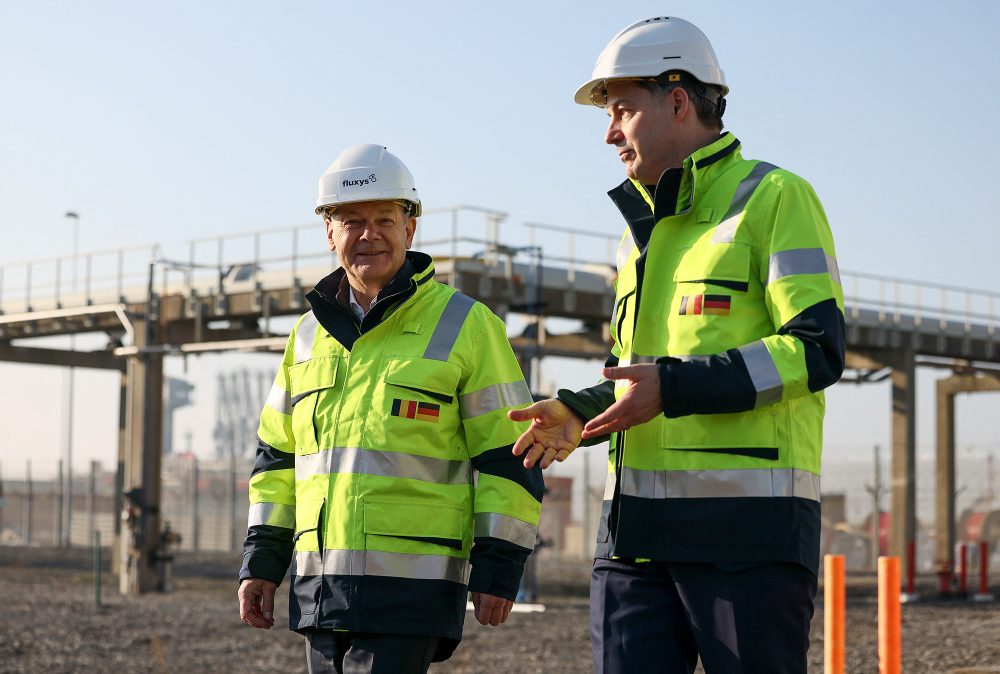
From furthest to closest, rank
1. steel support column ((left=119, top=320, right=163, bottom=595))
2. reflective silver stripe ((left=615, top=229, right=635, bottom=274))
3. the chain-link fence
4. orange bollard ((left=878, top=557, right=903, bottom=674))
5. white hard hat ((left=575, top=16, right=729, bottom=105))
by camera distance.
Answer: the chain-link fence < steel support column ((left=119, top=320, right=163, bottom=595)) < orange bollard ((left=878, top=557, right=903, bottom=674)) < reflective silver stripe ((left=615, top=229, right=635, bottom=274)) < white hard hat ((left=575, top=16, right=729, bottom=105))

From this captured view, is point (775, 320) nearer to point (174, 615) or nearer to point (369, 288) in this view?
point (369, 288)

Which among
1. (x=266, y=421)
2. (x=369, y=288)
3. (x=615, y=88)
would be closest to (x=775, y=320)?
(x=615, y=88)

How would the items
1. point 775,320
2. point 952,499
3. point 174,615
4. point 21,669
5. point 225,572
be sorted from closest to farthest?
point 775,320
point 21,669
point 174,615
point 225,572
point 952,499

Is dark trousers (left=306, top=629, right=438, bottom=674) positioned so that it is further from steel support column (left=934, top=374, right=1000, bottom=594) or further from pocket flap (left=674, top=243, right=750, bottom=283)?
steel support column (left=934, top=374, right=1000, bottom=594)

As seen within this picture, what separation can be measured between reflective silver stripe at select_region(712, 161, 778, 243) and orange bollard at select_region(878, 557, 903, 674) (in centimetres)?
379

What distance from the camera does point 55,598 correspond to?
2208 centimetres

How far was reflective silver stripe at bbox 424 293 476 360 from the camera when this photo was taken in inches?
174

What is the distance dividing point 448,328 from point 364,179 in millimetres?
527

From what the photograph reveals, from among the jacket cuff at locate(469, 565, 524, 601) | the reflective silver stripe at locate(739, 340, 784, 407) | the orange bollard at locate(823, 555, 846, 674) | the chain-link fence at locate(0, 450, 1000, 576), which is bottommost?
the chain-link fence at locate(0, 450, 1000, 576)

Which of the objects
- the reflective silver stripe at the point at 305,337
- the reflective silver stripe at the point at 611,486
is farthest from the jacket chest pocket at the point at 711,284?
the reflective silver stripe at the point at 305,337

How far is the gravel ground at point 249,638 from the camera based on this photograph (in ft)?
41.4

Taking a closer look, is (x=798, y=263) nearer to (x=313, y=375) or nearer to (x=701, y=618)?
(x=701, y=618)

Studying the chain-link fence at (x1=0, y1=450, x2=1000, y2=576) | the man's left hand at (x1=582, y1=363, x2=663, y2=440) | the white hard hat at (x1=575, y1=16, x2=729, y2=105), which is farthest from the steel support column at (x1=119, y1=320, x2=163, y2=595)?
the man's left hand at (x1=582, y1=363, x2=663, y2=440)

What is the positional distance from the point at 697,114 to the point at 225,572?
29.1 m
